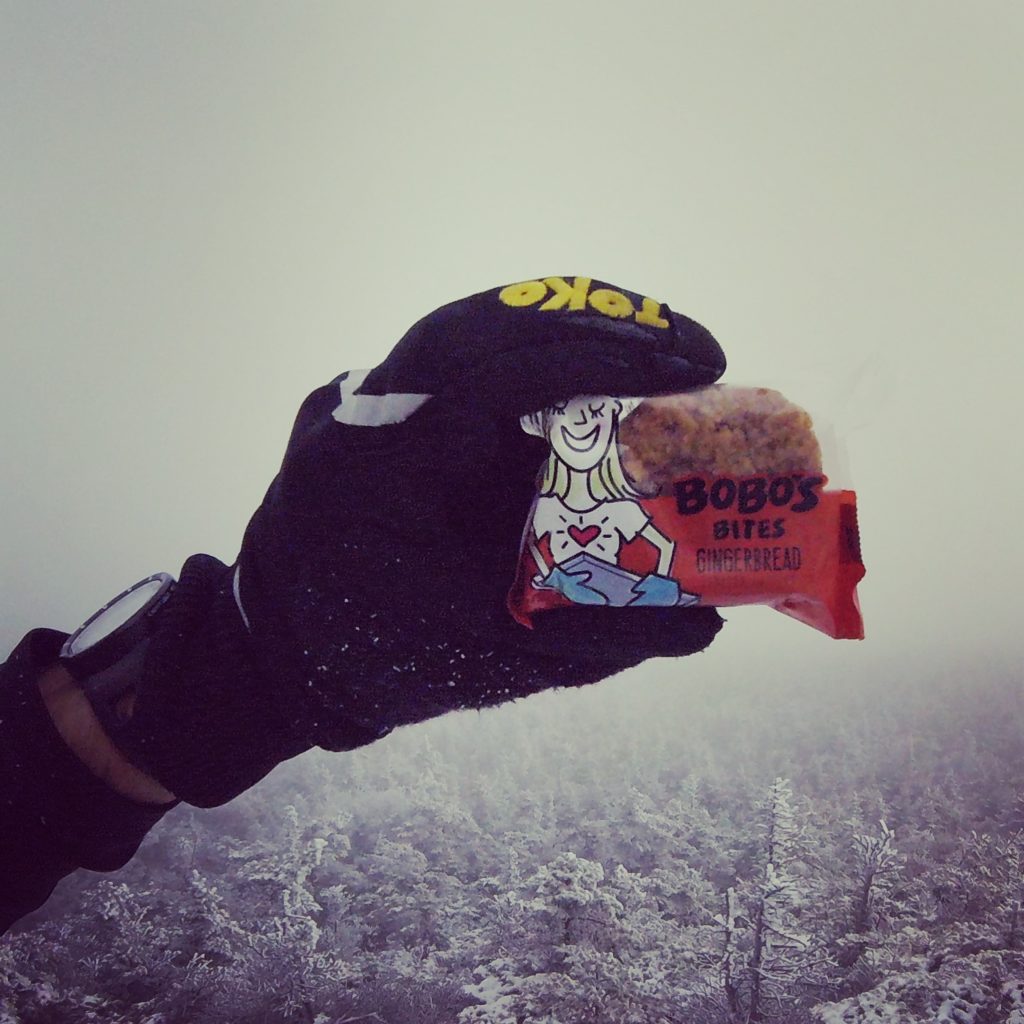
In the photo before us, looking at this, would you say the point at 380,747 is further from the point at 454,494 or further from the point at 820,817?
the point at 454,494

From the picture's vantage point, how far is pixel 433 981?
3.69 feet

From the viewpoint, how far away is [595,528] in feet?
1.49

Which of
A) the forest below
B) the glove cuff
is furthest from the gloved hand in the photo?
the forest below

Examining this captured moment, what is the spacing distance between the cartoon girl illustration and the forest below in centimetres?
61

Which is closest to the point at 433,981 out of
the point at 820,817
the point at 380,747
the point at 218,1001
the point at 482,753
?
the point at 218,1001

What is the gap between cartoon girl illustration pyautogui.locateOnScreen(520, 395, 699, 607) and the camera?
0.45 metres

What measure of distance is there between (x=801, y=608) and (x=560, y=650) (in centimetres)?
19

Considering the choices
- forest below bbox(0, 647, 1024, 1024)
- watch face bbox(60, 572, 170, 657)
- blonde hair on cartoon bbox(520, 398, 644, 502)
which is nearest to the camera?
blonde hair on cartoon bbox(520, 398, 644, 502)

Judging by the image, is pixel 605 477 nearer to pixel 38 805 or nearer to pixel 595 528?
pixel 595 528

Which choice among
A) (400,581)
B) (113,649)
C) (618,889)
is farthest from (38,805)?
(618,889)

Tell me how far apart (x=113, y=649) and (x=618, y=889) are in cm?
104

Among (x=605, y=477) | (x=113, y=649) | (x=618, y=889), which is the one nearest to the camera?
(x=605, y=477)

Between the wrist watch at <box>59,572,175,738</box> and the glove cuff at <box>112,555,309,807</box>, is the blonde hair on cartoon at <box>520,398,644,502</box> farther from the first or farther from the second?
the wrist watch at <box>59,572,175,738</box>

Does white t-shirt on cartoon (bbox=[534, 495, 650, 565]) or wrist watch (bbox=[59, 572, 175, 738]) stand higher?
white t-shirt on cartoon (bbox=[534, 495, 650, 565])
